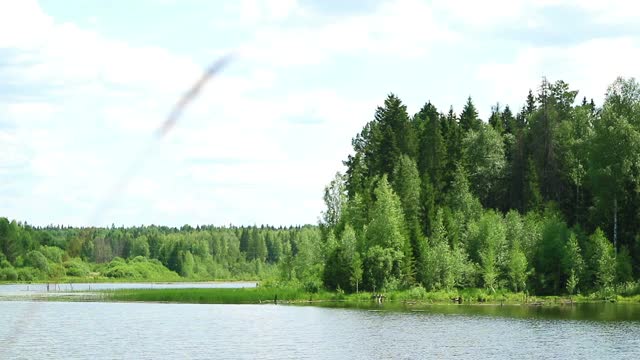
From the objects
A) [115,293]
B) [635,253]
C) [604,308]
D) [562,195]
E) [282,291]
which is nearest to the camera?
[604,308]

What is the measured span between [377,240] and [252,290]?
73.5 feet

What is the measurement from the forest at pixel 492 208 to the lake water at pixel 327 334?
1173 cm

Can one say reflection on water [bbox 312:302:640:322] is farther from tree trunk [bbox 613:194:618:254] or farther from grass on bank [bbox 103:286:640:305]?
tree trunk [bbox 613:194:618:254]

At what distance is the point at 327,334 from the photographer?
80.2 m

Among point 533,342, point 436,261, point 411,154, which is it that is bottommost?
point 533,342

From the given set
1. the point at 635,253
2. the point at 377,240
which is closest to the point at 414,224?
the point at 377,240

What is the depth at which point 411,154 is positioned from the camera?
145750mm

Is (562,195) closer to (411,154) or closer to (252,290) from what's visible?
(411,154)

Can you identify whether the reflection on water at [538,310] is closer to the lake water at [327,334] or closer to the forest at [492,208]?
the lake water at [327,334]

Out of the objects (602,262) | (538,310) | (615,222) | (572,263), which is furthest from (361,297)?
(615,222)

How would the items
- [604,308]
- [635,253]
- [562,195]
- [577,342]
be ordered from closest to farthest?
[577,342]
[604,308]
[635,253]
[562,195]

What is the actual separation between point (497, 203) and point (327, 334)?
72654 mm

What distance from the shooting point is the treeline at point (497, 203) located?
4783 inches

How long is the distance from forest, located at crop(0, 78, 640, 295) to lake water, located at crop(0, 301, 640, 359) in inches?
462
